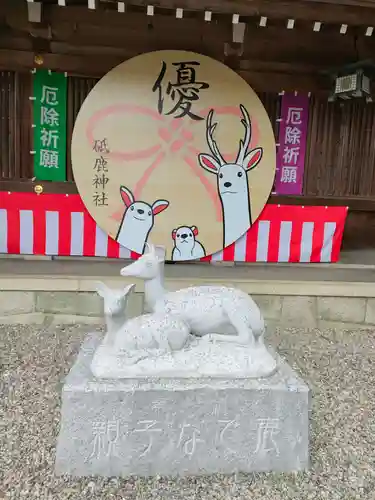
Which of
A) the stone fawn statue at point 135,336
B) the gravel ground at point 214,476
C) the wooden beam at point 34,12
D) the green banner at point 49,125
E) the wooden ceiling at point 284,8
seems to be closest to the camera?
the gravel ground at point 214,476

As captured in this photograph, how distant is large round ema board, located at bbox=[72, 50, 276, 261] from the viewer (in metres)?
4.59

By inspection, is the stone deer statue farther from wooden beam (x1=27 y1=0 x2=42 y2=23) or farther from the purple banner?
wooden beam (x1=27 y1=0 x2=42 y2=23)

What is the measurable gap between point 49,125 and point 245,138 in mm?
1986

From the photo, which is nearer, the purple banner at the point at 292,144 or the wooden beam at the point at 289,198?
the wooden beam at the point at 289,198

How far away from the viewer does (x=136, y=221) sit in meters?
4.78

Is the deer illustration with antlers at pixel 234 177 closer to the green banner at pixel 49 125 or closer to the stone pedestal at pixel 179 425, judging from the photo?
the green banner at pixel 49 125

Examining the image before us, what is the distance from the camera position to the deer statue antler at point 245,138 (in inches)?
186

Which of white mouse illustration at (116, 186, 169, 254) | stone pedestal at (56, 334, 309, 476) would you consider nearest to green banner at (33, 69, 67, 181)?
white mouse illustration at (116, 186, 169, 254)

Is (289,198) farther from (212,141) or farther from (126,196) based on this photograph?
(126,196)

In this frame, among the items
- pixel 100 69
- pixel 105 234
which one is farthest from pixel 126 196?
pixel 100 69

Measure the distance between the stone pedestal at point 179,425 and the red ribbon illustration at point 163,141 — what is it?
9.24 ft

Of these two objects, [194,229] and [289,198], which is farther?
[289,198]

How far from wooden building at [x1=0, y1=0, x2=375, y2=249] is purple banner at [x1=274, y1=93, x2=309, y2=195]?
0.08 m

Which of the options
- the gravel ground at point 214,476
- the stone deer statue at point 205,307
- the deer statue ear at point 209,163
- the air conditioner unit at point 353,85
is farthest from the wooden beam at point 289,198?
the stone deer statue at point 205,307
